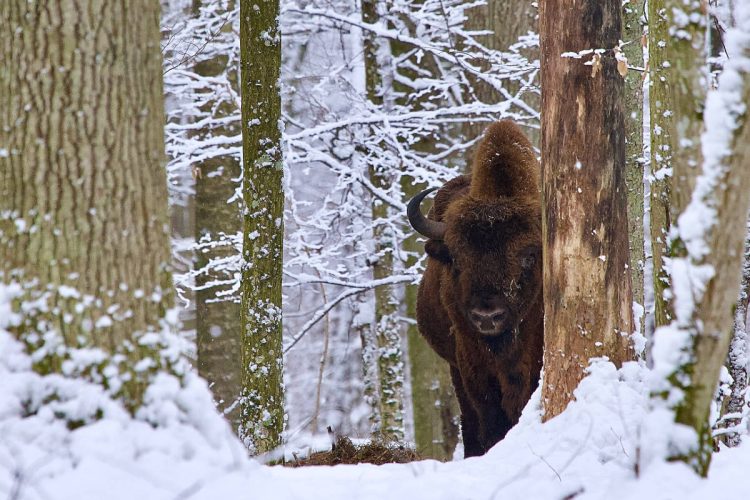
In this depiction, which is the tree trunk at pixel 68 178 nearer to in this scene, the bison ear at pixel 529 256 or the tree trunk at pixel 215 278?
the bison ear at pixel 529 256

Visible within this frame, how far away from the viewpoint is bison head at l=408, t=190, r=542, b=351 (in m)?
6.34

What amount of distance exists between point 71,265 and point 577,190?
8.77 feet

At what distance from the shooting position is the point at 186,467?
3006 millimetres

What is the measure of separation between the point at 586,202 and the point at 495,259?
189cm

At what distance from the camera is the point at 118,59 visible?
3221 millimetres

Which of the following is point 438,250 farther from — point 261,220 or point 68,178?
point 68,178

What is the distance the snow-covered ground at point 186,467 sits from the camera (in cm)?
286

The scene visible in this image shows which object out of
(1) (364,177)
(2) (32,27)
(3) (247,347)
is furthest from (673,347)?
(1) (364,177)

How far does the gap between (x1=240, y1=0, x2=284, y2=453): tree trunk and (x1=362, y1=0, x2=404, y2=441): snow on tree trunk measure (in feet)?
12.9

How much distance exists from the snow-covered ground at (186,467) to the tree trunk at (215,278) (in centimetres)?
665

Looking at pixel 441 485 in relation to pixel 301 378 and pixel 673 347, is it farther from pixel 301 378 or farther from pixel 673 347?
pixel 301 378

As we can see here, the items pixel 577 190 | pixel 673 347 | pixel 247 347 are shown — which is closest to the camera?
pixel 673 347

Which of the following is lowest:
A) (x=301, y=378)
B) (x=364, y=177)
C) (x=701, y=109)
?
(x=301, y=378)

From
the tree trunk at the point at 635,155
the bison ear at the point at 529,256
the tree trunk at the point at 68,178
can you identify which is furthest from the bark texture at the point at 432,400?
the tree trunk at the point at 68,178
